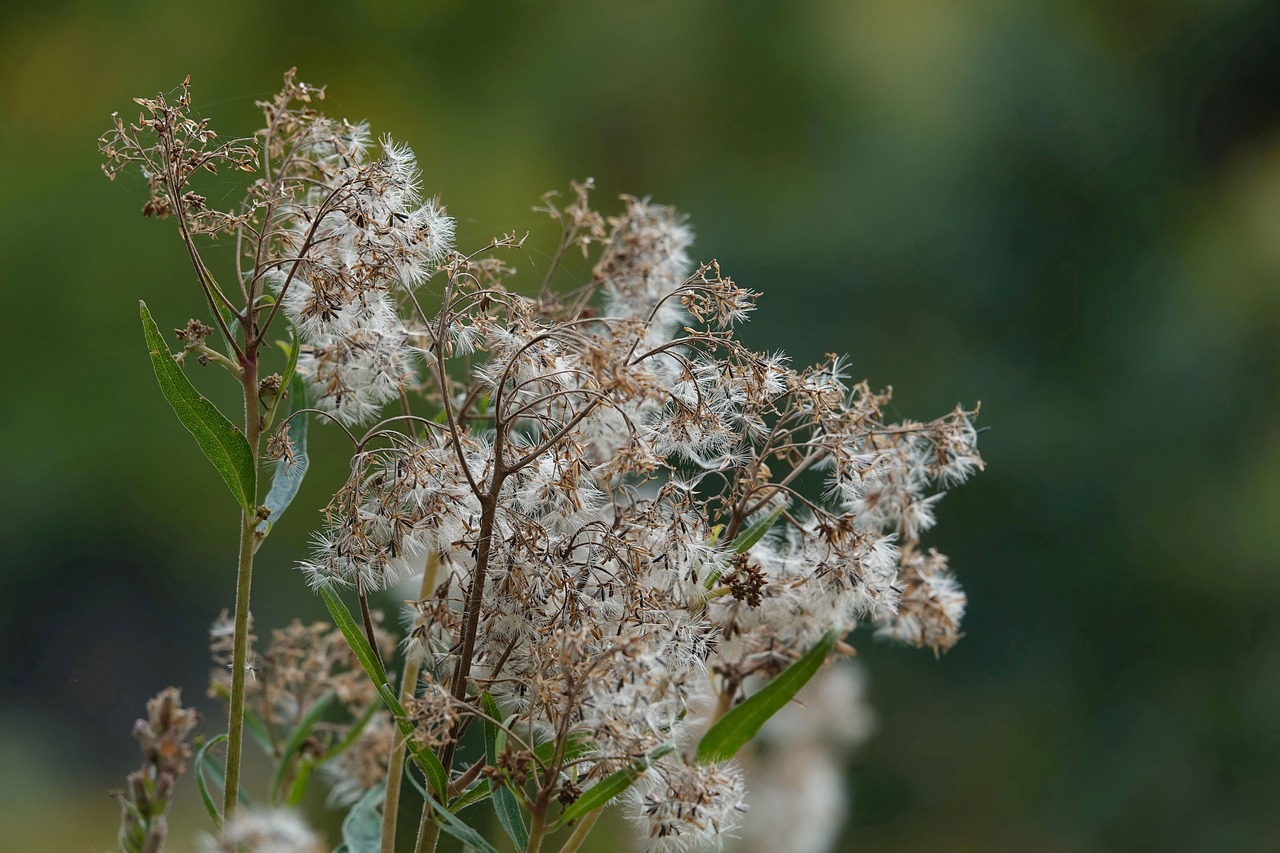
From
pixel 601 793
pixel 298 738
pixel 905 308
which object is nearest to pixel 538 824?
pixel 601 793

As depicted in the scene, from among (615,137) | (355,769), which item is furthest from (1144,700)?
(355,769)

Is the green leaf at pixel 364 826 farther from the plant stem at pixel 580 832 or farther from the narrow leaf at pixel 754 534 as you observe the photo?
the narrow leaf at pixel 754 534

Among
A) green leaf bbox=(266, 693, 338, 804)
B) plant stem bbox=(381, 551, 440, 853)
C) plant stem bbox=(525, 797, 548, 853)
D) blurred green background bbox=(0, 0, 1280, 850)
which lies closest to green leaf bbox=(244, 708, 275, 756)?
green leaf bbox=(266, 693, 338, 804)

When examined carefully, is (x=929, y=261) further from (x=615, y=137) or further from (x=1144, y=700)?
(x=1144, y=700)

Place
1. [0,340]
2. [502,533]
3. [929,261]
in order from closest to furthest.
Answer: [502,533], [0,340], [929,261]

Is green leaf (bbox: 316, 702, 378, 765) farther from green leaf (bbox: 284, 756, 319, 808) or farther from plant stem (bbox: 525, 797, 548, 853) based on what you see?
plant stem (bbox: 525, 797, 548, 853)

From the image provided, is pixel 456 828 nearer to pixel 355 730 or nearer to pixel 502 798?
pixel 502 798
